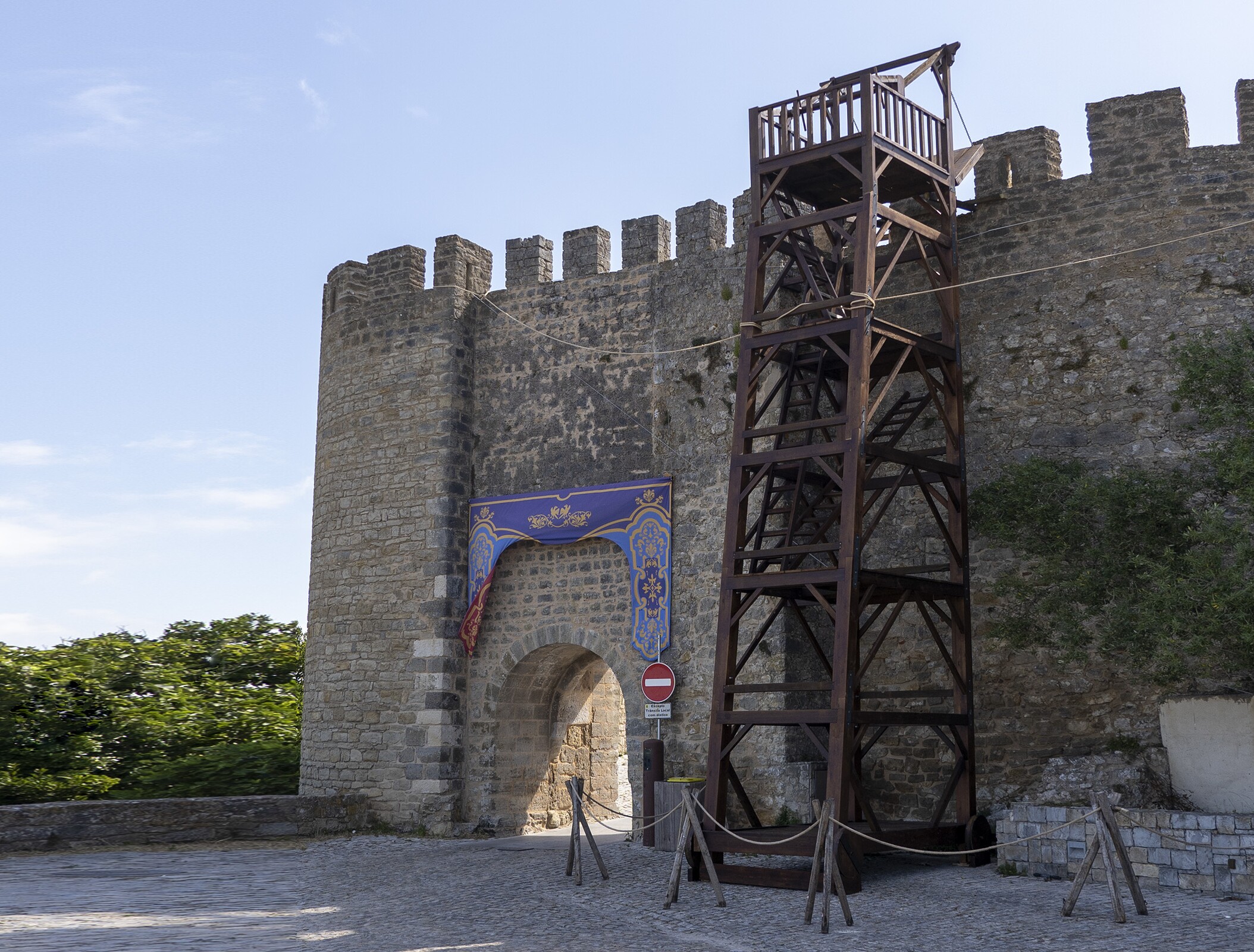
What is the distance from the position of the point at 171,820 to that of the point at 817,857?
24.7 ft

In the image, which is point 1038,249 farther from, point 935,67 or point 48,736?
point 48,736

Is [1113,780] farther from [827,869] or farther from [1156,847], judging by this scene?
[827,869]

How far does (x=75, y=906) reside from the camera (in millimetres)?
8531

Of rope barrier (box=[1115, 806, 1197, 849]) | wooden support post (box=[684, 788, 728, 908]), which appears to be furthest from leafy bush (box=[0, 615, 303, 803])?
rope barrier (box=[1115, 806, 1197, 849])

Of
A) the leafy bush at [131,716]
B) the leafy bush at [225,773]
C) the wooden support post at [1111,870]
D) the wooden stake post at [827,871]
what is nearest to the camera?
the wooden support post at [1111,870]

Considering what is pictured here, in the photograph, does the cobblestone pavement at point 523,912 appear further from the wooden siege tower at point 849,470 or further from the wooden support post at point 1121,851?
the wooden siege tower at point 849,470

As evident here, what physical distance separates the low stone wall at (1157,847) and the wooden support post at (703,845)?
2.45m

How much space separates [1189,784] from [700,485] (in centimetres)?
514

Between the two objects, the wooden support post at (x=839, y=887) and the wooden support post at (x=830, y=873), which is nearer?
the wooden support post at (x=830, y=873)

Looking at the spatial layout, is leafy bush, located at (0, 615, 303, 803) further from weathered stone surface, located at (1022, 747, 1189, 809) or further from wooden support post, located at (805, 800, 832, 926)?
weathered stone surface, located at (1022, 747, 1189, 809)

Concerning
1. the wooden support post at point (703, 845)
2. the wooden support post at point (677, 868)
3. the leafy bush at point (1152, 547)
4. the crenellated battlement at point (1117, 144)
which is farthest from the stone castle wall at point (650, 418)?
the wooden support post at point (677, 868)

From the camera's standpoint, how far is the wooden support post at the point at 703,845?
848cm

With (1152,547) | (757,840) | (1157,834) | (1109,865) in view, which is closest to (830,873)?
(757,840)

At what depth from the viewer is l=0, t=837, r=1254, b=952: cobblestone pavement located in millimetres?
7109
